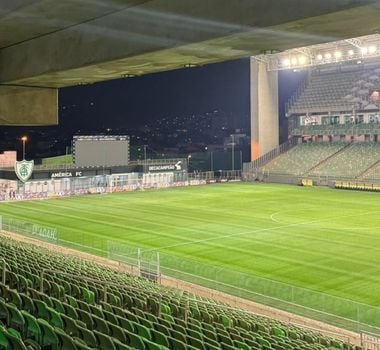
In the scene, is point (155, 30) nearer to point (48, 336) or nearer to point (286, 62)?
point (48, 336)

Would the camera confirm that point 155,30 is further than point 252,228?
No

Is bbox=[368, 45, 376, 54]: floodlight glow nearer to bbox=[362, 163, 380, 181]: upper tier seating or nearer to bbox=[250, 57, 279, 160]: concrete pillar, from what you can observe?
bbox=[362, 163, 380, 181]: upper tier seating

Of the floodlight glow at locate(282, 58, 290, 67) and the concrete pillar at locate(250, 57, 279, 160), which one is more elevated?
the floodlight glow at locate(282, 58, 290, 67)

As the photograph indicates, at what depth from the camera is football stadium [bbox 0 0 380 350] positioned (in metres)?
6.35

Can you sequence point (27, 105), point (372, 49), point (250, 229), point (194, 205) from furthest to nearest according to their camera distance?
point (372, 49), point (194, 205), point (250, 229), point (27, 105)

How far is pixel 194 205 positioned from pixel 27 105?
38706 mm

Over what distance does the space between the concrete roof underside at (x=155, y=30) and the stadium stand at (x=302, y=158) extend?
64169mm

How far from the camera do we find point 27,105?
404 inches

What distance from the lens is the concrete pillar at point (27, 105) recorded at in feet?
32.8

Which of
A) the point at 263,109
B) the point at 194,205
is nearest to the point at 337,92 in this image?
the point at 263,109

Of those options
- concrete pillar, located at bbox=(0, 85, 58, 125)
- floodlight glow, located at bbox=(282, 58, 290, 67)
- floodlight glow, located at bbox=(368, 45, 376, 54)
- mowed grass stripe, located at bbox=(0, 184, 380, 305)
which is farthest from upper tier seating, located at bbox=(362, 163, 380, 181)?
concrete pillar, located at bbox=(0, 85, 58, 125)

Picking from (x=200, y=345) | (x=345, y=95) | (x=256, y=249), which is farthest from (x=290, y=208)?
(x=200, y=345)

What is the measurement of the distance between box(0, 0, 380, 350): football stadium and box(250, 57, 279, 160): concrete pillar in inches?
8.3

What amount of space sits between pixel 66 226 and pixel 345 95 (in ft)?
164
